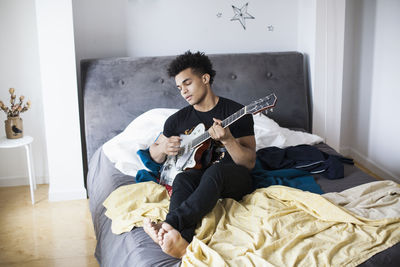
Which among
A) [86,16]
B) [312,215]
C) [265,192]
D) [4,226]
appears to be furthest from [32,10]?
[312,215]

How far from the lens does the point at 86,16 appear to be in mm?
3127

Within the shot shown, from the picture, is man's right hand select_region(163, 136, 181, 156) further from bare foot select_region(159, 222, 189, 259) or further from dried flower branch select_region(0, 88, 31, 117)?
dried flower branch select_region(0, 88, 31, 117)

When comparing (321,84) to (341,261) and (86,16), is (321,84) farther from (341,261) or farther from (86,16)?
(341,261)

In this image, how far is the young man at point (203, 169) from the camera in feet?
5.57

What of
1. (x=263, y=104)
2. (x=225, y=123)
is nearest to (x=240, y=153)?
(x=225, y=123)

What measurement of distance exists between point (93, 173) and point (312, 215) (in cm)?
146

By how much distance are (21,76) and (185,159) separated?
161 cm

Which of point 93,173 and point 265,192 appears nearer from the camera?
point 265,192

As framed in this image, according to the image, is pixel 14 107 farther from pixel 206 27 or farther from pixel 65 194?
pixel 206 27

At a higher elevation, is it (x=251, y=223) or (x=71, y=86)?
(x=71, y=86)

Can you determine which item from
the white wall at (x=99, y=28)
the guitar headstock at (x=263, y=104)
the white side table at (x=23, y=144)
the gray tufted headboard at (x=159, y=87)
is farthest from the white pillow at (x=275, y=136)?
the white side table at (x=23, y=144)

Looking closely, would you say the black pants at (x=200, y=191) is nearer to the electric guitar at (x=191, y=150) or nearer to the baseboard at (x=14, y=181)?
the electric guitar at (x=191, y=150)

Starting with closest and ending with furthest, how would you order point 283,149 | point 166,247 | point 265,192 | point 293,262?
point 293,262
point 166,247
point 265,192
point 283,149

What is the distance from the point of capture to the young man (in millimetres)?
1697
